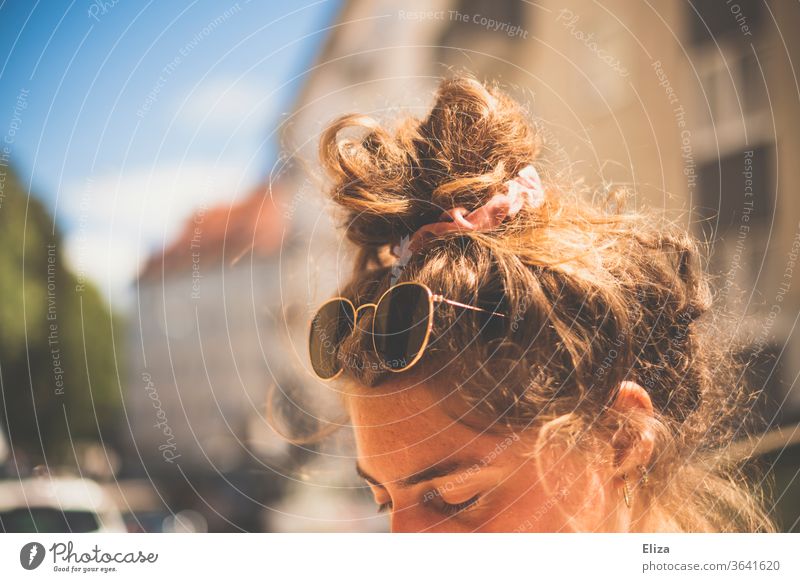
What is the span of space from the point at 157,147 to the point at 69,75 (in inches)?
7.6

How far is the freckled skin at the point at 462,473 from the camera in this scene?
81 cm

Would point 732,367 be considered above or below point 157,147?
below

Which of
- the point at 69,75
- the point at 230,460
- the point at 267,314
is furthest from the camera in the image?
the point at 230,460

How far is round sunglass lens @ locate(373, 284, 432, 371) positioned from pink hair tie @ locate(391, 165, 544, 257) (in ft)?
0.26

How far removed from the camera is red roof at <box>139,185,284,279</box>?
1.14 metres

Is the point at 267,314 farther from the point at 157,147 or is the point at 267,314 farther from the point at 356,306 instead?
the point at 356,306

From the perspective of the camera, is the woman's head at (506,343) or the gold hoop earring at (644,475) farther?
the gold hoop earring at (644,475)

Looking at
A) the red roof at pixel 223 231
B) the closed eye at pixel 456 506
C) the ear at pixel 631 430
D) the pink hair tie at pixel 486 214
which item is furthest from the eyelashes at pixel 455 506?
the red roof at pixel 223 231

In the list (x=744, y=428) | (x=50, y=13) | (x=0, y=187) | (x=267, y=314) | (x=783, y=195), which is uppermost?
(x=50, y=13)

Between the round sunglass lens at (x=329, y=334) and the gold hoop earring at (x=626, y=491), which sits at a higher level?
the round sunglass lens at (x=329, y=334)

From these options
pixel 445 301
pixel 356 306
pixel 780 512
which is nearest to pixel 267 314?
pixel 356 306

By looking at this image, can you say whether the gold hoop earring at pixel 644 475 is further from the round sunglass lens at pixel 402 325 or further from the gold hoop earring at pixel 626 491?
the round sunglass lens at pixel 402 325

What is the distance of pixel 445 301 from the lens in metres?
0.77
